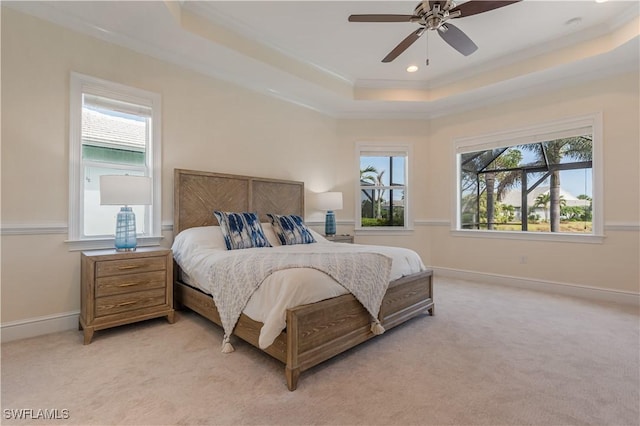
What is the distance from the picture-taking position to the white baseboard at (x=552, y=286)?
3.48 metres

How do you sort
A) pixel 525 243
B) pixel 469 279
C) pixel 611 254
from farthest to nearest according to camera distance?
1. pixel 469 279
2. pixel 525 243
3. pixel 611 254

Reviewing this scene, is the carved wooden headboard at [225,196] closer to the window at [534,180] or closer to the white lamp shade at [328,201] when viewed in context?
the white lamp shade at [328,201]

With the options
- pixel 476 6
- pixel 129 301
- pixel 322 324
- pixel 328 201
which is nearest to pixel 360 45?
pixel 476 6

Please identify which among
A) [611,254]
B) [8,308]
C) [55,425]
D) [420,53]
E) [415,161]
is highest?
[420,53]

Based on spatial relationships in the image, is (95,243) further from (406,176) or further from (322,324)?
(406,176)

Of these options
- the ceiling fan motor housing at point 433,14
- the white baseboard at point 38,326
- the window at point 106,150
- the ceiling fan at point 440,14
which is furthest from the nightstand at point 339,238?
the white baseboard at point 38,326

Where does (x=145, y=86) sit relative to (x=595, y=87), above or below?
below

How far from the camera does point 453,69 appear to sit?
424 cm

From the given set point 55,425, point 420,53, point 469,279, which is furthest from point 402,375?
point 420,53

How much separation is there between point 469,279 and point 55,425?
192 inches

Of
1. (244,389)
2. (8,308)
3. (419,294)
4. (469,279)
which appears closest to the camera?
(244,389)

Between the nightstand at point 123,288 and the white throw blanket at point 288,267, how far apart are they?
2.07 ft

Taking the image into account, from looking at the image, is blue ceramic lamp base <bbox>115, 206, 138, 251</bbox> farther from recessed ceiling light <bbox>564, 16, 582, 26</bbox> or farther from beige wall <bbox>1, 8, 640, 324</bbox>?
recessed ceiling light <bbox>564, 16, 582, 26</bbox>

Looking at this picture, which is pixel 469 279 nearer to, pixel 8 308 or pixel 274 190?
pixel 274 190
